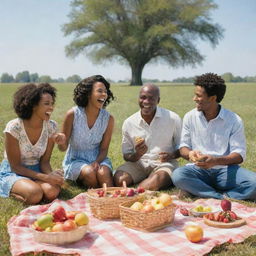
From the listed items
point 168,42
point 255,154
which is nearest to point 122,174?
point 255,154

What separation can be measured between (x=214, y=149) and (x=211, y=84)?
91cm

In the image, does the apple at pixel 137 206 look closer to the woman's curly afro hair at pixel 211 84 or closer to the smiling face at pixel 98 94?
the woman's curly afro hair at pixel 211 84

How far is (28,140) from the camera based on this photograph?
19.7 ft

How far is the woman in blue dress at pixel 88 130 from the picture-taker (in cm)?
→ 659

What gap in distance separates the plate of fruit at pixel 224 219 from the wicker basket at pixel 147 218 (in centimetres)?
42

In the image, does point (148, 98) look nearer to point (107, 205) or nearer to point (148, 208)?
point (107, 205)

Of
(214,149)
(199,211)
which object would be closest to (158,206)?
(199,211)

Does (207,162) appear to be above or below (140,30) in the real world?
below

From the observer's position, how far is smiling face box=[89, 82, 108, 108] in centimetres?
656

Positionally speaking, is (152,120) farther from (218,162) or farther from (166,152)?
(218,162)

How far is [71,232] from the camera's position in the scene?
430 centimetres

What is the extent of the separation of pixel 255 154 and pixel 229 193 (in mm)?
3581

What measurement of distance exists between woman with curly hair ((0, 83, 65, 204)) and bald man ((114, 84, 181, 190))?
1178mm

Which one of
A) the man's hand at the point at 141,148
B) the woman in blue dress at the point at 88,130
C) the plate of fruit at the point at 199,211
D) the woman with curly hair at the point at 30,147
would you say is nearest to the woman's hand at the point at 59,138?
the woman with curly hair at the point at 30,147
